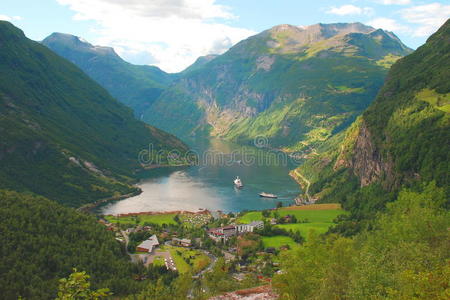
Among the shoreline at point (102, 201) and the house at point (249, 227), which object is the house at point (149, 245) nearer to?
the house at point (249, 227)

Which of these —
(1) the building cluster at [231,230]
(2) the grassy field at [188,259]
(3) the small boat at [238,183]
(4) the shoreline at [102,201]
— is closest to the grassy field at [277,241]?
(1) the building cluster at [231,230]

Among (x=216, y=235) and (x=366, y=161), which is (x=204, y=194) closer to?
(x=216, y=235)

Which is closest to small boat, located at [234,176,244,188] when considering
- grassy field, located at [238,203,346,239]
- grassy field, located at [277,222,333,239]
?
grassy field, located at [238,203,346,239]

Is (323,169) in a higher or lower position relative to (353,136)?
lower

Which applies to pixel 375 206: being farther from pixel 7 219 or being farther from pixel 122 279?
pixel 7 219

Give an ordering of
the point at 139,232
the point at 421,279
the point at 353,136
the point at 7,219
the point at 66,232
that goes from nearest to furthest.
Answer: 1. the point at 421,279
2. the point at 7,219
3. the point at 66,232
4. the point at 139,232
5. the point at 353,136

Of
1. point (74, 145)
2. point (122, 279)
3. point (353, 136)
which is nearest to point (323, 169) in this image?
point (353, 136)

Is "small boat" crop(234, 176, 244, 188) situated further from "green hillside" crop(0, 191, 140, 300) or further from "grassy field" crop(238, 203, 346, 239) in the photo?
"green hillside" crop(0, 191, 140, 300)
